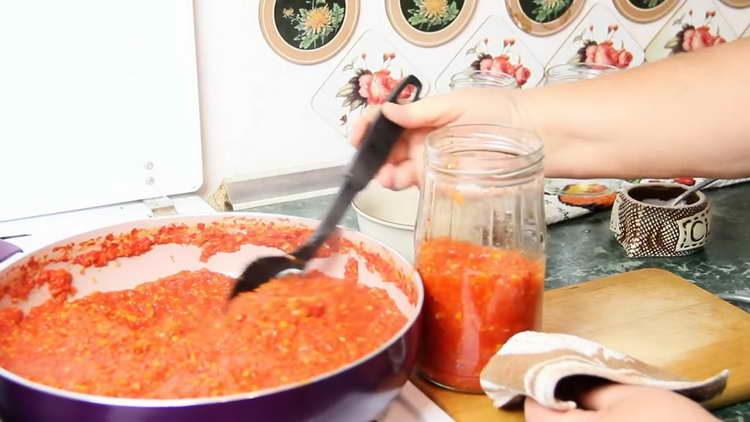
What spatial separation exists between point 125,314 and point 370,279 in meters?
0.22

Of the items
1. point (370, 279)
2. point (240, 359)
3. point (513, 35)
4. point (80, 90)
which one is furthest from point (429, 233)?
point (513, 35)

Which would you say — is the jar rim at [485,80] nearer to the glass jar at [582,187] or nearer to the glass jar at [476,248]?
the glass jar at [582,187]

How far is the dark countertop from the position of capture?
3.35 ft

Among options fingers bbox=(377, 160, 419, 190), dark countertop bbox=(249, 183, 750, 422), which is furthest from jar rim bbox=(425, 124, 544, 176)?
dark countertop bbox=(249, 183, 750, 422)

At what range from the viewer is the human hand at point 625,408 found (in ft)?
1.97

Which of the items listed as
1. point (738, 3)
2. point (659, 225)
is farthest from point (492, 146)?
point (738, 3)

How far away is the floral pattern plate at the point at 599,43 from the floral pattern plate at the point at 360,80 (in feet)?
0.87

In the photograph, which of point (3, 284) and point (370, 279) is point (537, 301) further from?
point (3, 284)

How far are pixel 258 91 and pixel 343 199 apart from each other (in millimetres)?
407

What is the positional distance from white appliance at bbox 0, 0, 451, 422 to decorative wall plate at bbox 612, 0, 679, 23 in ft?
2.24

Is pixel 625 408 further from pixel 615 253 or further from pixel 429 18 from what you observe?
pixel 429 18

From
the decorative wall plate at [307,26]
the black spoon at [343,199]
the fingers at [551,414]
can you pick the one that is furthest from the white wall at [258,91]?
the fingers at [551,414]

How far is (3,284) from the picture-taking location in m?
0.75

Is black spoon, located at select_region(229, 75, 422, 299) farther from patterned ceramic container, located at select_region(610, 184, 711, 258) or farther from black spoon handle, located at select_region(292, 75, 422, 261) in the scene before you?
patterned ceramic container, located at select_region(610, 184, 711, 258)
